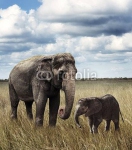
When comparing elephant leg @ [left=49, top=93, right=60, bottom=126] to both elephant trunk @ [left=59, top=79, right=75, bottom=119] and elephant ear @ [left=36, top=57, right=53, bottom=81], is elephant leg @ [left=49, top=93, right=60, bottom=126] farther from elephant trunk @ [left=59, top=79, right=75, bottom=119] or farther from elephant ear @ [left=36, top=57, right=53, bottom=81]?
elephant trunk @ [left=59, top=79, right=75, bottom=119]

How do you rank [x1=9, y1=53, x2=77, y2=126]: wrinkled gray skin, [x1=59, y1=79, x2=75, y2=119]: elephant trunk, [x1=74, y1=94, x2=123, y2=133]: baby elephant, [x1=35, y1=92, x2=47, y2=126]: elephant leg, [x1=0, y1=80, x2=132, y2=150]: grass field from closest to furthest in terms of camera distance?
[x1=74, y1=94, x2=123, y2=133]: baby elephant
[x1=0, y1=80, x2=132, y2=150]: grass field
[x1=59, y1=79, x2=75, y2=119]: elephant trunk
[x1=9, y1=53, x2=77, y2=126]: wrinkled gray skin
[x1=35, y1=92, x2=47, y2=126]: elephant leg

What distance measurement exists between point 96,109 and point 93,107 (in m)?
0.07

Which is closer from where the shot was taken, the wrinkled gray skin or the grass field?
the grass field

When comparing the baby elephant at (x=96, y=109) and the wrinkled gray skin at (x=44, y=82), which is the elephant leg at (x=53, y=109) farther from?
the baby elephant at (x=96, y=109)

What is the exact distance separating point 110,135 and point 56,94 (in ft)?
5.63

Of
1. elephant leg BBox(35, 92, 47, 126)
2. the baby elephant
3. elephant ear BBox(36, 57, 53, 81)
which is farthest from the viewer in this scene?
elephant leg BBox(35, 92, 47, 126)

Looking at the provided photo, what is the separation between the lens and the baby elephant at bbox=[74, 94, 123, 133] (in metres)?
4.54

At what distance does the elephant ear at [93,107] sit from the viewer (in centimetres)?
463

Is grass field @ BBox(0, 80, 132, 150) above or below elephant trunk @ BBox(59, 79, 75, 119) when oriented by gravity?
below

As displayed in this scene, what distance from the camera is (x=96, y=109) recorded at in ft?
15.4

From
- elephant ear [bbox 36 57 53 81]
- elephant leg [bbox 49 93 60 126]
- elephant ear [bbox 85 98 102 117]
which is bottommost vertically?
elephant leg [bbox 49 93 60 126]

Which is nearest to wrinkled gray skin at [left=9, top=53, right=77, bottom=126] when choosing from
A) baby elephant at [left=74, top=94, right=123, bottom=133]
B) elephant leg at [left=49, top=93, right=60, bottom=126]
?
elephant leg at [left=49, top=93, right=60, bottom=126]

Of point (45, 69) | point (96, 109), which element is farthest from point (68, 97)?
point (45, 69)

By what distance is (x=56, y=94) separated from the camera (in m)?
6.50
